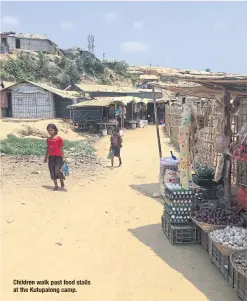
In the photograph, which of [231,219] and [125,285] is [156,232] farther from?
[125,285]

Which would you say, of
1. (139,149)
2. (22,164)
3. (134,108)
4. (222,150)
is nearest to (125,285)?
(222,150)

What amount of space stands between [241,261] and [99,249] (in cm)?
210

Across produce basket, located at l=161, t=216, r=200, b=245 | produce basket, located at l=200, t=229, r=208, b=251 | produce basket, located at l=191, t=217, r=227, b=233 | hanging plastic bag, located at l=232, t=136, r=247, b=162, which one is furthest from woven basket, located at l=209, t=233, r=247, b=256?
hanging plastic bag, located at l=232, t=136, r=247, b=162

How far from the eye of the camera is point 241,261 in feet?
13.8

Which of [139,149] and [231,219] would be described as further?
[139,149]

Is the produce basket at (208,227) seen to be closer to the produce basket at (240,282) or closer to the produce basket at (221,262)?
the produce basket at (221,262)

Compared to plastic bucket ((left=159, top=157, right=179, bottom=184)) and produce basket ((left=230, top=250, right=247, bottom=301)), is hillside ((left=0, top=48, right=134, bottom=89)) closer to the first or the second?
plastic bucket ((left=159, top=157, right=179, bottom=184))

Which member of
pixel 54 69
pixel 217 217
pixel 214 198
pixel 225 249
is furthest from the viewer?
pixel 54 69

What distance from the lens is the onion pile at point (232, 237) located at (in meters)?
4.57

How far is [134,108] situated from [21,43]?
23.8m

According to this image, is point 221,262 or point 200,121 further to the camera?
point 200,121

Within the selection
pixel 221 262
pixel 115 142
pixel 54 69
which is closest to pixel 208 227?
pixel 221 262

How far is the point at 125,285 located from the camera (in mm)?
4441

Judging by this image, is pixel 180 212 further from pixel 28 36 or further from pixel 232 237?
pixel 28 36
